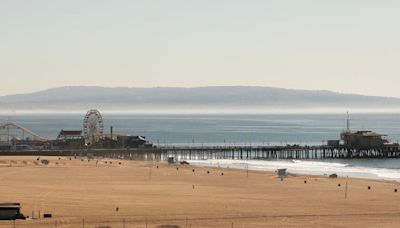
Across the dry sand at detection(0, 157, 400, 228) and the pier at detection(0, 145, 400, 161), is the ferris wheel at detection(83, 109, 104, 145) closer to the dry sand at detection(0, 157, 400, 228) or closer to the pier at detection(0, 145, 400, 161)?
the pier at detection(0, 145, 400, 161)

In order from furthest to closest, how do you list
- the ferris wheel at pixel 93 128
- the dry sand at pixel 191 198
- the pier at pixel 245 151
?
the ferris wheel at pixel 93 128 → the pier at pixel 245 151 → the dry sand at pixel 191 198

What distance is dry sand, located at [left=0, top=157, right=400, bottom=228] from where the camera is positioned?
38406 mm

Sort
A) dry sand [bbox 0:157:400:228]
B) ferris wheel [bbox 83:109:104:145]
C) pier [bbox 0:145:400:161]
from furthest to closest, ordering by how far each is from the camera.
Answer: ferris wheel [bbox 83:109:104:145] < pier [bbox 0:145:400:161] < dry sand [bbox 0:157:400:228]

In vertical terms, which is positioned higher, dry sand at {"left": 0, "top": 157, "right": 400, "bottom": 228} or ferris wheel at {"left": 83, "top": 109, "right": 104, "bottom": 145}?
ferris wheel at {"left": 83, "top": 109, "right": 104, "bottom": 145}

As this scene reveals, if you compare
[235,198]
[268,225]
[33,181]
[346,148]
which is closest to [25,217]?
[268,225]

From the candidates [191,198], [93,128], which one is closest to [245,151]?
[93,128]

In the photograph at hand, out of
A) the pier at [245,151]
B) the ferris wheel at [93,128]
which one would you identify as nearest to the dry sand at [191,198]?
the pier at [245,151]

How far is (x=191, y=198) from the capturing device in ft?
156

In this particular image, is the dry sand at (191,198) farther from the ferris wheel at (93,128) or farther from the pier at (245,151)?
the ferris wheel at (93,128)

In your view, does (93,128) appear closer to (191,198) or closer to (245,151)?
(245,151)

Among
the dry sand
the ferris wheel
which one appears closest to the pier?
the ferris wheel

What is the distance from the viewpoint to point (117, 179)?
6006 cm

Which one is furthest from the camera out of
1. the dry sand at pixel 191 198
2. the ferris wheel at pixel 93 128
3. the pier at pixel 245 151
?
the ferris wheel at pixel 93 128

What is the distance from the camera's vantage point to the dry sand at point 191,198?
38.4m
